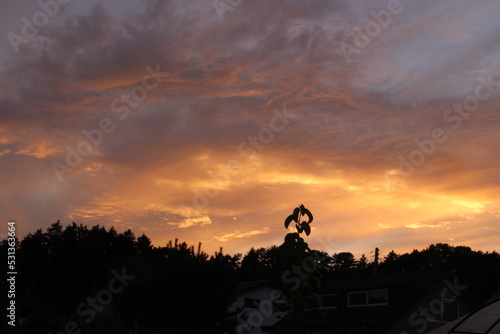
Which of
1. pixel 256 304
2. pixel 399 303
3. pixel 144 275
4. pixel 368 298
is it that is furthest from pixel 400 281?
pixel 144 275

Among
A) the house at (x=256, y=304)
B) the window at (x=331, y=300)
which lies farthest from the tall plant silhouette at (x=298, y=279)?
the house at (x=256, y=304)

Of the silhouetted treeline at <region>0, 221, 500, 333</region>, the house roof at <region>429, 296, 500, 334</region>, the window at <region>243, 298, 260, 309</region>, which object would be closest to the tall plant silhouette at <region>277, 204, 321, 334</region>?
the silhouetted treeline at <region>0, 221, 500, 333</region>

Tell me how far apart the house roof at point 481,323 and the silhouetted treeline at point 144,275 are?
135 inches

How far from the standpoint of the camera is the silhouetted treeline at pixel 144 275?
99.3 ft

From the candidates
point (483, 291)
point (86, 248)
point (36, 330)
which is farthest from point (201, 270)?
point (86, 248)

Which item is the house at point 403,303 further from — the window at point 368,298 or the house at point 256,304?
the house at point 256,304

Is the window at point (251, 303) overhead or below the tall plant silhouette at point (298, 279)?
below

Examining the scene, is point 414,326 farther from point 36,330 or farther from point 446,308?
point 36,330

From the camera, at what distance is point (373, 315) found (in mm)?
35188

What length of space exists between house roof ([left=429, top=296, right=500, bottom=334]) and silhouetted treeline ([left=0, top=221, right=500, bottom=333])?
3438 mm

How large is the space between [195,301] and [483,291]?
5940 cm

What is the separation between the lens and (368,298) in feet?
126

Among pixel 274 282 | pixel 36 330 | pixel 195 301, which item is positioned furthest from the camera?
pixel 274 282

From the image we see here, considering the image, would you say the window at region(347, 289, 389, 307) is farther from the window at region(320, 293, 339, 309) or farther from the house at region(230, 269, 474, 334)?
the window at region(320, 293, 339, 309)
